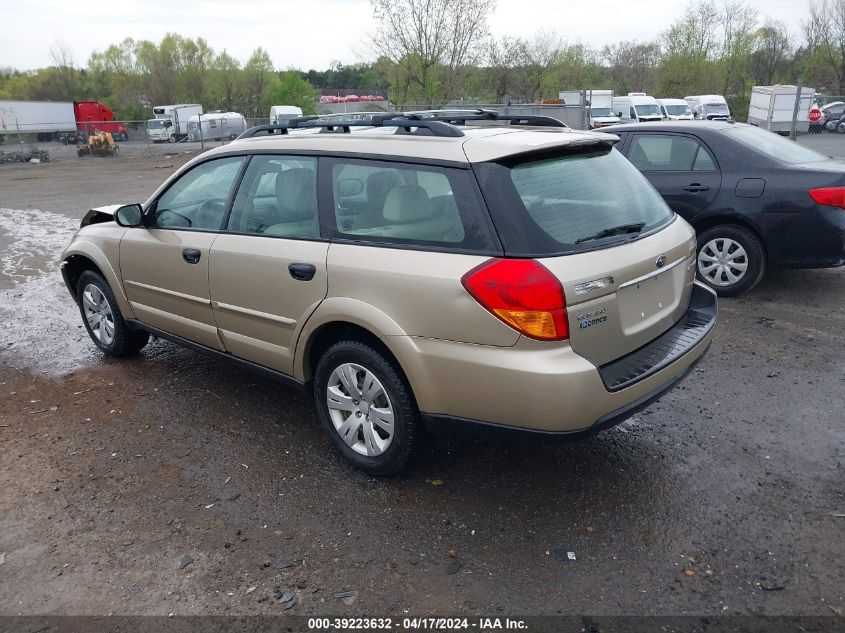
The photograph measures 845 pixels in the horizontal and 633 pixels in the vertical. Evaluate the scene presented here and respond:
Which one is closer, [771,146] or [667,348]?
[667,348]

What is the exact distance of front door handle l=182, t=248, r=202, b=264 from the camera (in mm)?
4160

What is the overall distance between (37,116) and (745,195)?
172ft

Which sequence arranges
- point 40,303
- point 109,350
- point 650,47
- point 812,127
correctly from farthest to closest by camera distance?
point 650,47
point 812,127
point 40,303
point 109,350

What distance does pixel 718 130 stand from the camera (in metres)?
6.66

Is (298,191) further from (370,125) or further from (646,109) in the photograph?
(646,109)

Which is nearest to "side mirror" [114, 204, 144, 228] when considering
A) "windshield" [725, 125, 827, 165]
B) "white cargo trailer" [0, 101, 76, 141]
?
"windshield" [725, 125, 827, 165]

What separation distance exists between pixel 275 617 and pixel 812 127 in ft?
121

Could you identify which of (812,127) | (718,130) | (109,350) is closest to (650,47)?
(812,127)

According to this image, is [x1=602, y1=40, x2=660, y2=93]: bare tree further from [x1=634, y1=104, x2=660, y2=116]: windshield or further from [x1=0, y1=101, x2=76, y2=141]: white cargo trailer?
[x1=0, y1=101, x2=76, y2=141]: white cargo trailer

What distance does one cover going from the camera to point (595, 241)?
3.12m

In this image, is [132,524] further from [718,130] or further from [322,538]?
[718,130]

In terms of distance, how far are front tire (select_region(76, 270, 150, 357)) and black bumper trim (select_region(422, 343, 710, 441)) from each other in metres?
3.12

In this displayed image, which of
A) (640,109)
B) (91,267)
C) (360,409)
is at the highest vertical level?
(640,109)

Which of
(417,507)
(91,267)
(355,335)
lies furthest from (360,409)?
(91,267)
